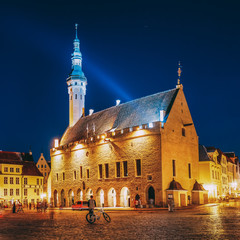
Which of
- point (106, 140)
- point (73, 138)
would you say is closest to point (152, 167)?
point (106, 140)

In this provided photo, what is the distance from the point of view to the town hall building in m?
42.9

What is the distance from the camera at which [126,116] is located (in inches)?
2008

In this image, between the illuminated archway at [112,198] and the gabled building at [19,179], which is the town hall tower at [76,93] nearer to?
the gabled building at [19,179]

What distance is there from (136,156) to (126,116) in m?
8.05

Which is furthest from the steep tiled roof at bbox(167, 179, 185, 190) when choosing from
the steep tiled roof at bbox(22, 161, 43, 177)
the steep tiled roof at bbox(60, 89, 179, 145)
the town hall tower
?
the steep tiled roof at bbox(22, 161, 43, 177)

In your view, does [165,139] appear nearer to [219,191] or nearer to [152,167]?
[152,167]

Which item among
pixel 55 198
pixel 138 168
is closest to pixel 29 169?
pixel 55 198

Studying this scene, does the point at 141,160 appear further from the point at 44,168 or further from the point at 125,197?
the point at 44,168

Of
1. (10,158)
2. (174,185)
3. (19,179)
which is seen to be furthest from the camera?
(10,158)

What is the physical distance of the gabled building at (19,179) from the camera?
66938mm

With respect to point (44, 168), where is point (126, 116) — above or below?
above

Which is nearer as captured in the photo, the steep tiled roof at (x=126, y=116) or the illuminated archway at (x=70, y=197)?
the steep tiled roof at (x=126, y=116)

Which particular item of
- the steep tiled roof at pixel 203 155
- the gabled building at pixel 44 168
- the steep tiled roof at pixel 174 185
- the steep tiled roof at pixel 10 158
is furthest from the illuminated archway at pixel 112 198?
the gabled building at pixel 44 168

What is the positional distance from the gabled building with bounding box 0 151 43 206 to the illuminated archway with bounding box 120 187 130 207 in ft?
87.8
